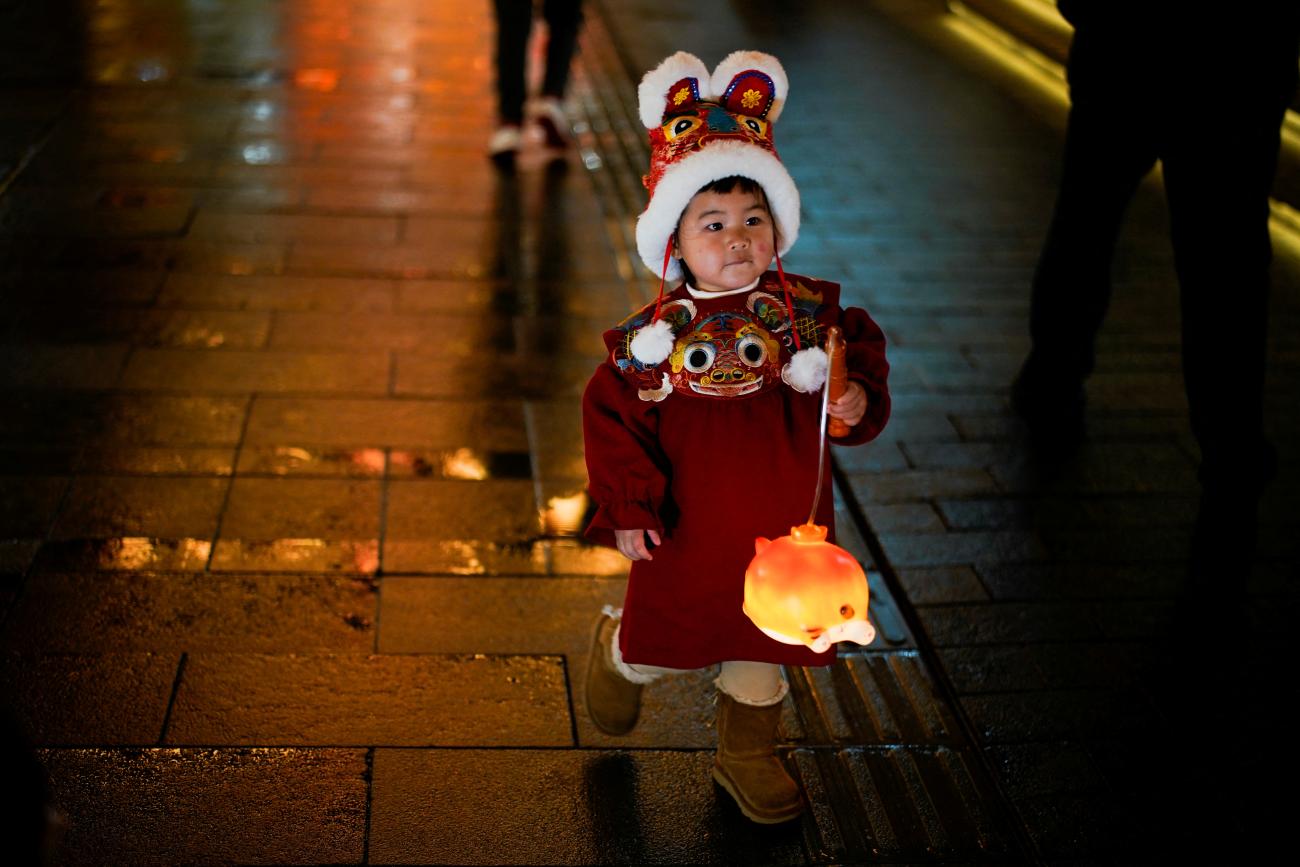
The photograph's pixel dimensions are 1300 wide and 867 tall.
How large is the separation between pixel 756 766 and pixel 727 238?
108 centimetres

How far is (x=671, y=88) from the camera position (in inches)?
96.3

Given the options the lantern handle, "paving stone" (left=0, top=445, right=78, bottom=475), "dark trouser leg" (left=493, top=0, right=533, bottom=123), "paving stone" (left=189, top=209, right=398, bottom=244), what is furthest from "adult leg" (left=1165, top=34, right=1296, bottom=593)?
"dark trouser leg" (left=493, top=0, right=533, bottom=123)

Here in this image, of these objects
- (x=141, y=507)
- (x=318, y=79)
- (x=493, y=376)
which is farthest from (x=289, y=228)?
(x=318, y=79)

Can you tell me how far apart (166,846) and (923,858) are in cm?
147

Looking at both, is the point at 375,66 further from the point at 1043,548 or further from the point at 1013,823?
the point at 1013,823

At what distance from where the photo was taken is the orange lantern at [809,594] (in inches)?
85.3

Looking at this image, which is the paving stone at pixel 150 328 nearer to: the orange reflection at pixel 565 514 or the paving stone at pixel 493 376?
the paving stone at pixel 493 376

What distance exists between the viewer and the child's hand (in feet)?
7.98

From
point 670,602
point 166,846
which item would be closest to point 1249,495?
point 670,602

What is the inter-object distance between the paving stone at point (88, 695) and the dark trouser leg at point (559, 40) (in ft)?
14.2

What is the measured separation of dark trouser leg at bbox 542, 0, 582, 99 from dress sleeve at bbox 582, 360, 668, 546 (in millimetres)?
4429

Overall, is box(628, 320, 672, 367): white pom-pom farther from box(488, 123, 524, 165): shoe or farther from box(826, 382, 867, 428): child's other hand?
box(488, 123, 524, 165): shoe

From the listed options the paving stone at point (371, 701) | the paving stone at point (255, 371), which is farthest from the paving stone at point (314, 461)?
the paving stone at point (371, 701)

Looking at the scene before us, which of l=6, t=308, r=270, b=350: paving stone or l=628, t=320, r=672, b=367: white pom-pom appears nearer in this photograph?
l=628, t=320, r=672, b=367: white pom-pom
